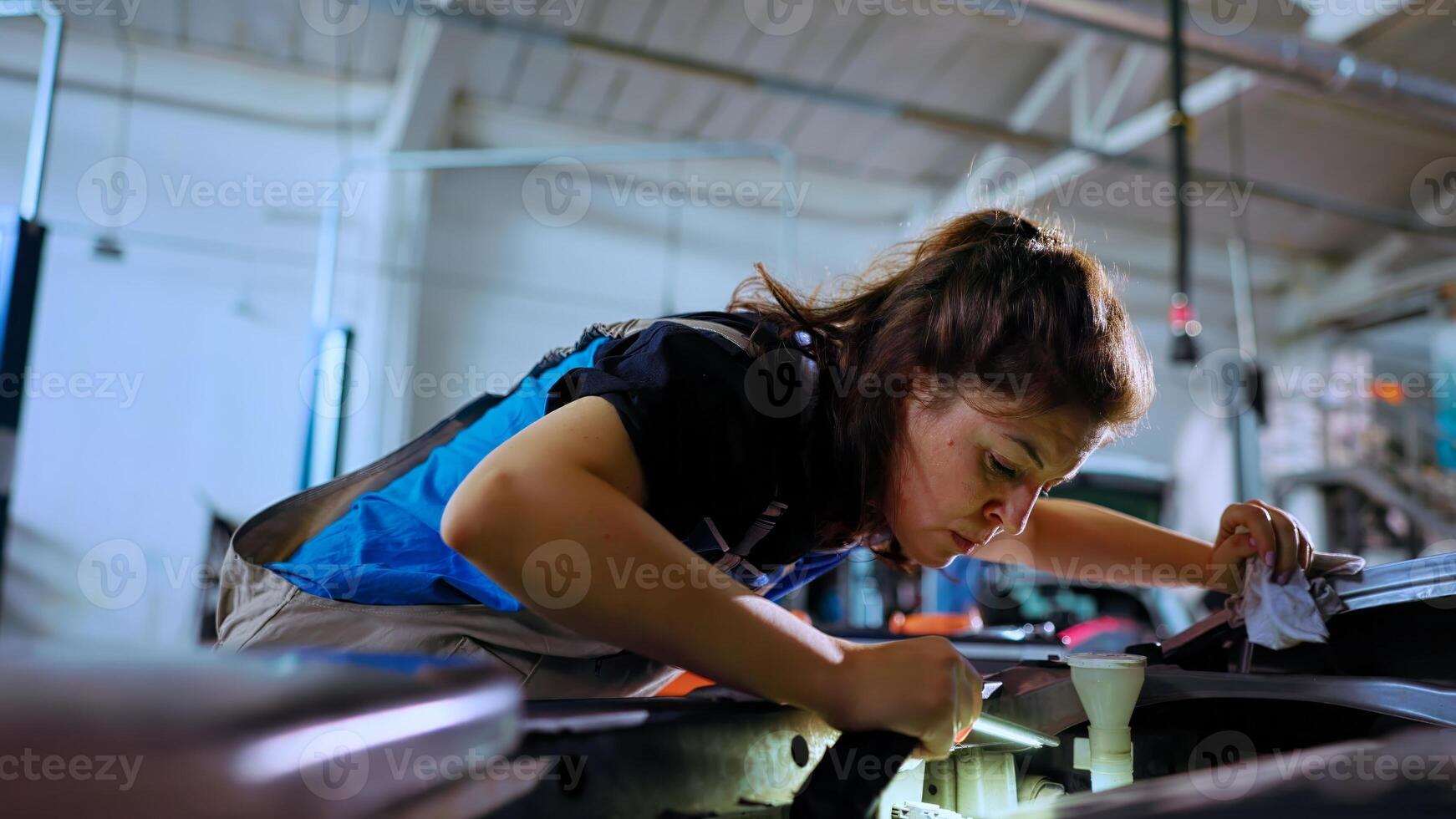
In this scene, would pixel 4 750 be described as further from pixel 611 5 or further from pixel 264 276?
pixel 264 276

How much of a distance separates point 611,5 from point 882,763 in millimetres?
4650

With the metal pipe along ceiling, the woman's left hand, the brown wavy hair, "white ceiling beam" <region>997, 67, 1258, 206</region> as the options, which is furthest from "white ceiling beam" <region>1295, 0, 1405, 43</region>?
the brown wavy hair

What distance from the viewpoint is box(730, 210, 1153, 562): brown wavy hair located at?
2.85 feet

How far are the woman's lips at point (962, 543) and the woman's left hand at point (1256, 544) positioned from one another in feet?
1.14

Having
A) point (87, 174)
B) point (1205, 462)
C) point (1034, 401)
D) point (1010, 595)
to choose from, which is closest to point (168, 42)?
point (87, 174)

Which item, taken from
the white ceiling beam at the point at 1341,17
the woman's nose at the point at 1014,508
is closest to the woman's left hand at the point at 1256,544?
the woman's nose at the point at 1014,508

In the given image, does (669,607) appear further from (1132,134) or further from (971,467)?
(1132,134)

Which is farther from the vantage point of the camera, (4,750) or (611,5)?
(611,5)

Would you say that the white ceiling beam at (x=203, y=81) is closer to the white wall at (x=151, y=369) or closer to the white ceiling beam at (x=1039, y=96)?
the white wall at (x=151, y=369)

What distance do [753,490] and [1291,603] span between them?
595 mm

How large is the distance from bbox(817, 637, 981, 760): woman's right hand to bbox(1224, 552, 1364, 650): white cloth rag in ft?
1.61

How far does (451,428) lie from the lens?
1.07 m

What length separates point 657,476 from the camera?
759mm

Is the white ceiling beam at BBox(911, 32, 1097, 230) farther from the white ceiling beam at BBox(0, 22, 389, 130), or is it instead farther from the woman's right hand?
the woman's right hand
